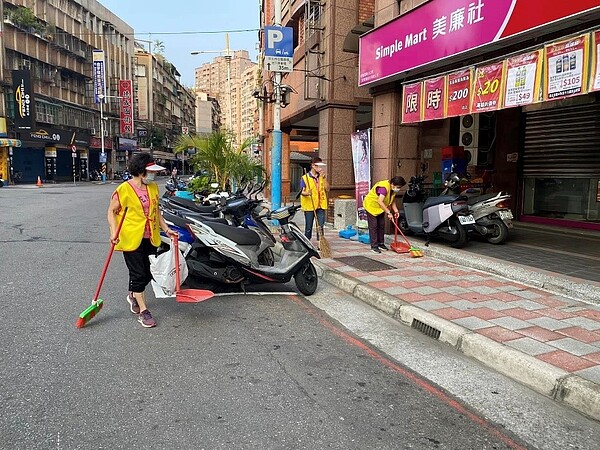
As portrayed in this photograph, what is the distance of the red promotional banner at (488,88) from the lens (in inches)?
261

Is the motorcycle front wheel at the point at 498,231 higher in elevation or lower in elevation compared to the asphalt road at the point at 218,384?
higher

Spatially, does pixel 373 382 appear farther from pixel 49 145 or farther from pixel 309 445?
pixel 49 145

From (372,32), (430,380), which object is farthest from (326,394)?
(372,32)

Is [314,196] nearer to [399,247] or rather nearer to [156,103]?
[399,247]

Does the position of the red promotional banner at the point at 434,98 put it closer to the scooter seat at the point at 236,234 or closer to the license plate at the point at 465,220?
the license plate at the point at 465,220

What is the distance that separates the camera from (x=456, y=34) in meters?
7.22

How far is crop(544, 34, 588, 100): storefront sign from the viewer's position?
5.51 metres

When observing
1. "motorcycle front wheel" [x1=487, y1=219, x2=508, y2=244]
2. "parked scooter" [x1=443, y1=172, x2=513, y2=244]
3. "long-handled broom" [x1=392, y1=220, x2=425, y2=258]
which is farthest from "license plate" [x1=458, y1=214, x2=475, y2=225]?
"long-handled broom" [x1=392, y1=220, x2=425, y2=258]

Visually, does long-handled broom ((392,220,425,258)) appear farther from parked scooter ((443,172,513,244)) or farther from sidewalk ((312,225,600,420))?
parked scooter ((443,172,513,244))

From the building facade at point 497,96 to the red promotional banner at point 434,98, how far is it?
2cm

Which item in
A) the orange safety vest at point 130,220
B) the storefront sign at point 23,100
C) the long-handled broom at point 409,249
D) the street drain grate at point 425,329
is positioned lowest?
the street drain grate at point 425,329

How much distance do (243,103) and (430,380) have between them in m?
148

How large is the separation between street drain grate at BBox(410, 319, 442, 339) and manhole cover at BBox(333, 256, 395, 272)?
2.21 metres

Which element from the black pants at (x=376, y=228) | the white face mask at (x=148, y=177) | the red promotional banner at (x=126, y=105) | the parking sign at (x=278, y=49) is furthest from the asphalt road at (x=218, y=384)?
the red promotional banner at (x=126, y=105)
